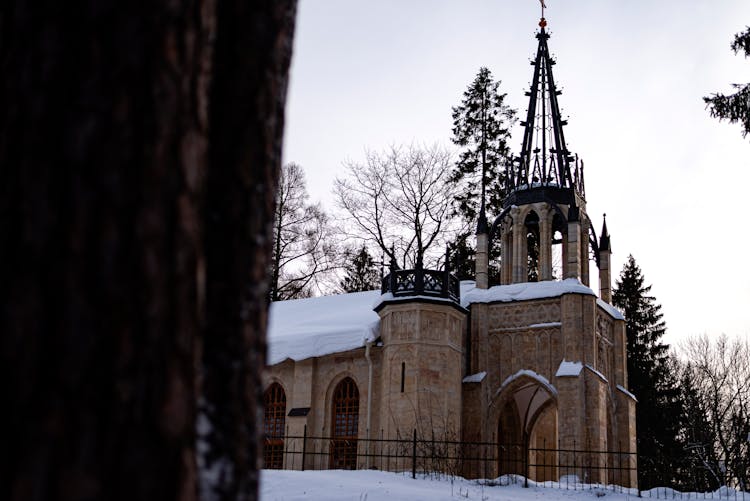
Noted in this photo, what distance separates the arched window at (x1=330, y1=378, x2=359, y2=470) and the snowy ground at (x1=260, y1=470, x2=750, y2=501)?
713 cm

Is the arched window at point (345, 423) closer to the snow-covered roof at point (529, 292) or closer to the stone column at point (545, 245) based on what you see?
the snow-covered roof at point (529, 292)

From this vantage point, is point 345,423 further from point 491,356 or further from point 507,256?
point 507,256

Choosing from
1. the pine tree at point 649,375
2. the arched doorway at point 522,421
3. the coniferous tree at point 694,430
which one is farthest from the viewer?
the pine tree at point 649,375

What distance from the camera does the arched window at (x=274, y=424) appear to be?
2708cm

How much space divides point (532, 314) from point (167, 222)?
76.9 ft

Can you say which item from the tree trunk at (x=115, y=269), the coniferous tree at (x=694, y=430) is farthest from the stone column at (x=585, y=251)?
the tree trunk at (x=115, y=269)

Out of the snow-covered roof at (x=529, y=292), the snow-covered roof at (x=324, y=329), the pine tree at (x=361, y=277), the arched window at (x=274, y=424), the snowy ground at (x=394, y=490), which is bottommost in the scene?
the snowy ground at (x=394, y=490)

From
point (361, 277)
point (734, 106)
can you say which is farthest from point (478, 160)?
point (734, 106)

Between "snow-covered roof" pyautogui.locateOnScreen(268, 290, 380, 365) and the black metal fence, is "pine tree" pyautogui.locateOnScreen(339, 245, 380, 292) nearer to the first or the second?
"snow-covered roof" pyautogui.locateOnScreen(268, 290, 380, 365)

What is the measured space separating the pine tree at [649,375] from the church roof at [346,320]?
1039 centimetres

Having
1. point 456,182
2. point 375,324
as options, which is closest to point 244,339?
point 375,324

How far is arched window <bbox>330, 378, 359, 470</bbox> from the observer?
82.8 ft

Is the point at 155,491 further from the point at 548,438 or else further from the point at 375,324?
the point at 548,438

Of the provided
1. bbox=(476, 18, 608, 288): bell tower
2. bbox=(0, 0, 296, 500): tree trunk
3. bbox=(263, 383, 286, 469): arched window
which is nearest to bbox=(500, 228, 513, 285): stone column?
bbox=(476, 18, 608, 288): bell tower
